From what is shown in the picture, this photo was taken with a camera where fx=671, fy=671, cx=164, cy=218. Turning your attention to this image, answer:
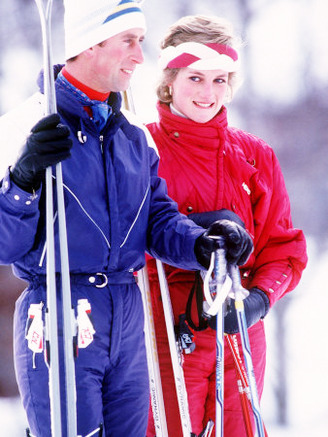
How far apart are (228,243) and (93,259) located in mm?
367

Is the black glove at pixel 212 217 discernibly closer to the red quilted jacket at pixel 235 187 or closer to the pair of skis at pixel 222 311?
the red quilted jacket at pixel 235 187

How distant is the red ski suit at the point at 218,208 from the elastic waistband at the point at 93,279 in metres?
0.47

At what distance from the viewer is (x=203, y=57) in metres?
2.18

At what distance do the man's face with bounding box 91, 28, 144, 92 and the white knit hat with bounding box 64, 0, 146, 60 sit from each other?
0.07 feet

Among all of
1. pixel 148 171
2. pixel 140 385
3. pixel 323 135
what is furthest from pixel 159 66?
pixel 323 135

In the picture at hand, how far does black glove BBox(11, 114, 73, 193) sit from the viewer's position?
1475 mm

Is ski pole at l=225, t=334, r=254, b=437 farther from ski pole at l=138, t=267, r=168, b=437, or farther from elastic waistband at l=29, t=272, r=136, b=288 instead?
elastic waistband at l=29, t=272, r=136, b=288

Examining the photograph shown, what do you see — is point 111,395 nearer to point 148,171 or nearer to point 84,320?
point 84,320

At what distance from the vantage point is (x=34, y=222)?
5.12 feet

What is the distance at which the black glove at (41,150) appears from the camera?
1.47 metres

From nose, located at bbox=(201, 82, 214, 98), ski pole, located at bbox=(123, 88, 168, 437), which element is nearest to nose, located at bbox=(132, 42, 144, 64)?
nose, located at bbox=(201, 82, 214, 98)

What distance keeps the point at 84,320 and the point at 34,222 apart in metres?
0.26

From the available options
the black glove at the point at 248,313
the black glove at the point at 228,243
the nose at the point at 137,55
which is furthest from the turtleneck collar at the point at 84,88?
the black glove at the point at 248,313

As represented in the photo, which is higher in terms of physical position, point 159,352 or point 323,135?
point 323,135
